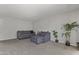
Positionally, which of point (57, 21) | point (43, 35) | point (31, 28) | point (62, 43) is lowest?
point (62, 43)

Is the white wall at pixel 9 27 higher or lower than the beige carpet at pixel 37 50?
higher

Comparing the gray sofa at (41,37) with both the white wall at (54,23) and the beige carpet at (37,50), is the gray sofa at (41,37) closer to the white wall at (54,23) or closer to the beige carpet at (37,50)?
the white wall at (54,23)

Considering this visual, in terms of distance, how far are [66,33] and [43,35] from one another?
134 centimetres

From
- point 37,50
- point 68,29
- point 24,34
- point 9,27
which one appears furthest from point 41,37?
point 9,27

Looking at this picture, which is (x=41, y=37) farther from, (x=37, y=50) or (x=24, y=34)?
(x=37, y=50)

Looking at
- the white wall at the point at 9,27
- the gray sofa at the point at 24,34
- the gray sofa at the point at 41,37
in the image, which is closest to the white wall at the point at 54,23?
the gray sofa at the point at 41,37

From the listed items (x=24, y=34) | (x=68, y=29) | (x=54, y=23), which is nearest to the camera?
(x=68, y=29)

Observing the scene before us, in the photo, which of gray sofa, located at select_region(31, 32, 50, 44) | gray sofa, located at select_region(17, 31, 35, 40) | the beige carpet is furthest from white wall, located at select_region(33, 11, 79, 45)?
the beige carpet

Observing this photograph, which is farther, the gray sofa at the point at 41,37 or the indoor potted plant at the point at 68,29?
the gray sofa at the point at 41,37

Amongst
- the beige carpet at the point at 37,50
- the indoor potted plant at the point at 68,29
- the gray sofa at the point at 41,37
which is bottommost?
the beige carpet at the point at 37,50
